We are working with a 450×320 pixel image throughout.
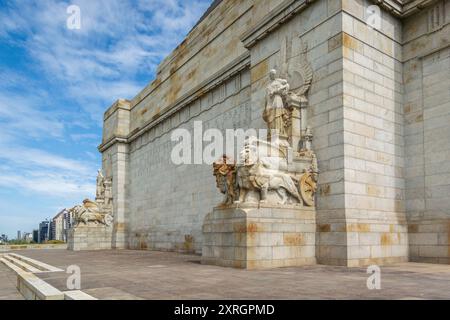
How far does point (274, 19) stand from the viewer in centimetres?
1535

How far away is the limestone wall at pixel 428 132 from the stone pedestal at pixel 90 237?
22.0 m

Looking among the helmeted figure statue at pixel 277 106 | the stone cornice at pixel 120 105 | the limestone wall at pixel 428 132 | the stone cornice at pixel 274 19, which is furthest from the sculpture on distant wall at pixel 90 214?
the limestone wall at pixel 428 132

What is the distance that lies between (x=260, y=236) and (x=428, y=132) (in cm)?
627

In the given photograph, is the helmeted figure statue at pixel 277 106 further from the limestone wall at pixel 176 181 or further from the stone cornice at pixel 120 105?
the stone cornice at pixel 120 105

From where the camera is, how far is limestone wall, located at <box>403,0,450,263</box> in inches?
505

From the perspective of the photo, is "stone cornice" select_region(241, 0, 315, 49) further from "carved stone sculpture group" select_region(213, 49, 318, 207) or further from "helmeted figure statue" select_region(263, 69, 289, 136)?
"helmeted figure statue" select_region(263, 69, 289, 136)

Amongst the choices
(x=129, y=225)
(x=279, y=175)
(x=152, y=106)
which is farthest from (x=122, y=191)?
(x=279, y=175)

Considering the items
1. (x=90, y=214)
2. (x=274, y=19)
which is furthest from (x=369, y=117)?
(x=90, y=214)

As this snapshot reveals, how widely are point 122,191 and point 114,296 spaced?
969 inches

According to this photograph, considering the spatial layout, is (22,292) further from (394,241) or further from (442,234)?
(442,234)

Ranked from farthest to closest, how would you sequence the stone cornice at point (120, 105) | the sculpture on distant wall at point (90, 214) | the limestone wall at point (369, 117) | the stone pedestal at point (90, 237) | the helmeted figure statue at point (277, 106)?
the stone cornice at point (120, 105) < the sculpture on distant wall at point (90, 214) < the stone pedestal at point (90, 237) < the helmeted figure statue at point (277, 106) < the limestone wall at point (369, 117)

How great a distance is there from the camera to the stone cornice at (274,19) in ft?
47.1

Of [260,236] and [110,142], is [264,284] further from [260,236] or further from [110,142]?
[110,142]

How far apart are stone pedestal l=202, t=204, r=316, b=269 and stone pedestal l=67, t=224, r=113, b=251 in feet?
61.3
